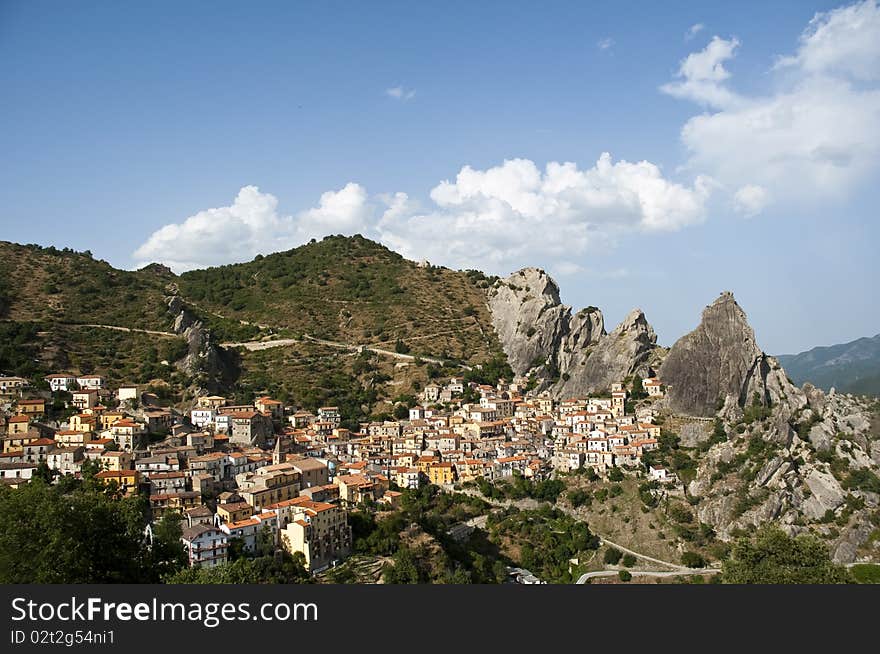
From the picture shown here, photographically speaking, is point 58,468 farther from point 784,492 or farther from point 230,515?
point 784,492

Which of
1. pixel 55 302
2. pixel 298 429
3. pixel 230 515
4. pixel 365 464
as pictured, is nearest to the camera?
pixel 230 515

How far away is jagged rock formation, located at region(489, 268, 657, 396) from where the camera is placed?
172ft

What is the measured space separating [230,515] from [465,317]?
140ft

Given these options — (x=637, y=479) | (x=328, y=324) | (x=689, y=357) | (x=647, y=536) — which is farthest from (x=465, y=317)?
(x=647, y=536)

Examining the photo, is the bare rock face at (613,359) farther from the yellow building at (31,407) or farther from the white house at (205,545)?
the yellow building at (31,407)

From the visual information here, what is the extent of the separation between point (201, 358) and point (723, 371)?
35040 mm

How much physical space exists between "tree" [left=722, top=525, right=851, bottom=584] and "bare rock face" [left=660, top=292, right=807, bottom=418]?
75.0 feet

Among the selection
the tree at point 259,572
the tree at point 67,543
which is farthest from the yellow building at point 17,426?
the tree at point 67,543

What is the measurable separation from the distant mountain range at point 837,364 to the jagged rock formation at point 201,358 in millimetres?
57241

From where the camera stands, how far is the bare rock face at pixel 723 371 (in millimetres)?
45094

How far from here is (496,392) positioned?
51.6 metres

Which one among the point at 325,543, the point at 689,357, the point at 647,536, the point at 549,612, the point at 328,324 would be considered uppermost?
the point at 328,324

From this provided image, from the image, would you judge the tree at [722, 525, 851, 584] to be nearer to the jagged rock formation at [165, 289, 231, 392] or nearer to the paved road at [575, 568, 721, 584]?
the paved road at [575, 568, 721, 584]

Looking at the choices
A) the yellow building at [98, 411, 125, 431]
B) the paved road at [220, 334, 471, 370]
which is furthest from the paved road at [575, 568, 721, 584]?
the paved road at [220, 334, 471, 370]
